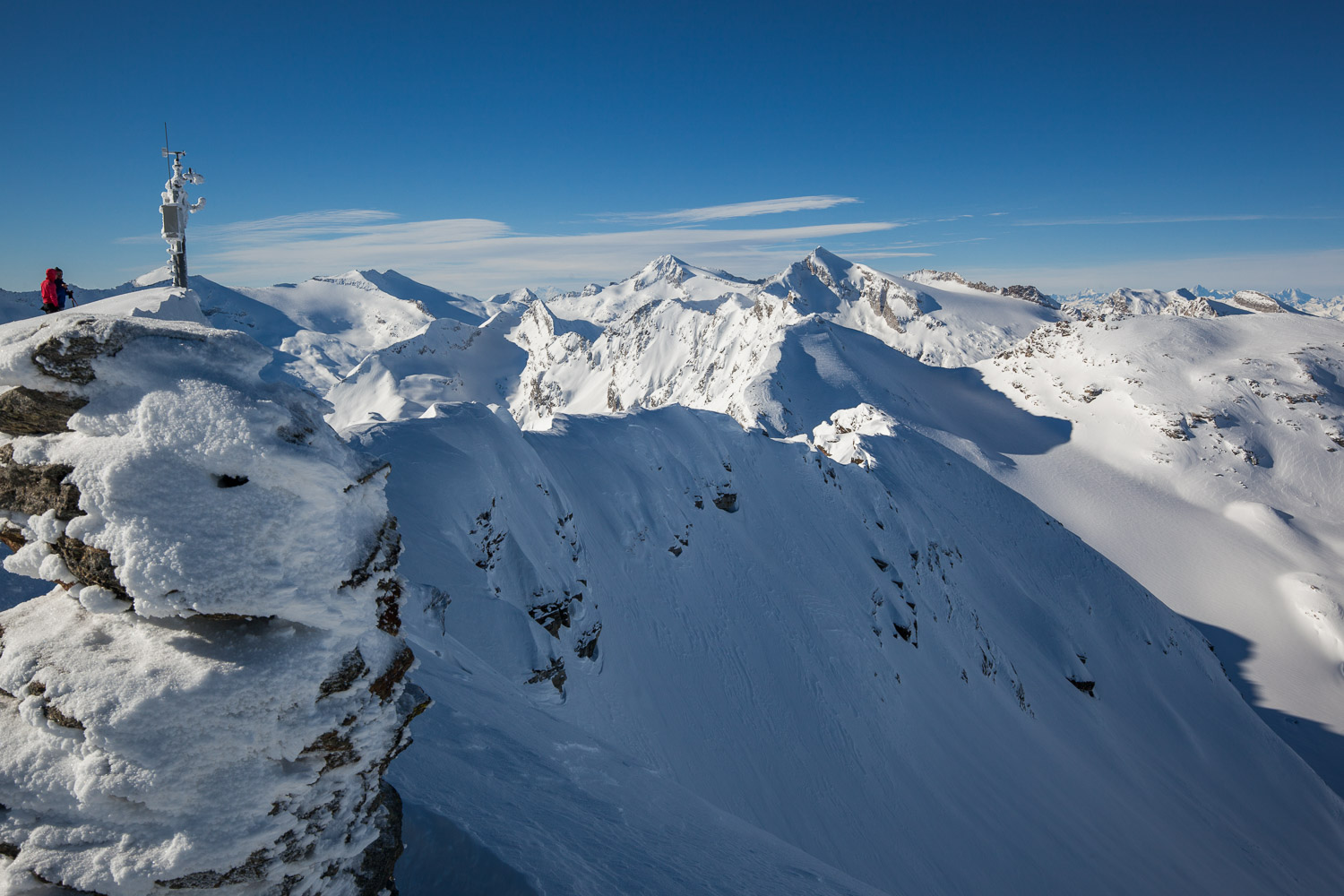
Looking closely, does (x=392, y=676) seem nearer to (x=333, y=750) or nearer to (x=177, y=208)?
(x=333, y=750)

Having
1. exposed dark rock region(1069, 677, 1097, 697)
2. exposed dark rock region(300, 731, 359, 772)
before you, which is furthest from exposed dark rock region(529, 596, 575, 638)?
exposed dark rock region(1069, 677, 1097, 697)

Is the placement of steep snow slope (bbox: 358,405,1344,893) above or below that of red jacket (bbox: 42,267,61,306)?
below

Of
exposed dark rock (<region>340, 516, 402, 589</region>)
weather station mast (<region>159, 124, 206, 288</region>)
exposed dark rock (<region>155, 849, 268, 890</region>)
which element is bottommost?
exposed dark rock (<region>155, 849, 268, 890</region>)

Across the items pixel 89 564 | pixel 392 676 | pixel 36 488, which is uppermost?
pixel 36 488

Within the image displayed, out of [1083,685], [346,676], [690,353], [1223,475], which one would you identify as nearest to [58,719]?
[346,676]

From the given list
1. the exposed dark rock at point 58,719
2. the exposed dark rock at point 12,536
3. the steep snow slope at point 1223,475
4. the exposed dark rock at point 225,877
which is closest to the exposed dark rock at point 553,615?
the exposed dark rock at point 225,877

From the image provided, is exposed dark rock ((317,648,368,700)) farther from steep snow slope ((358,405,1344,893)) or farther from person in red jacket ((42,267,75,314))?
person in red jacket ((42,267,75,314))
